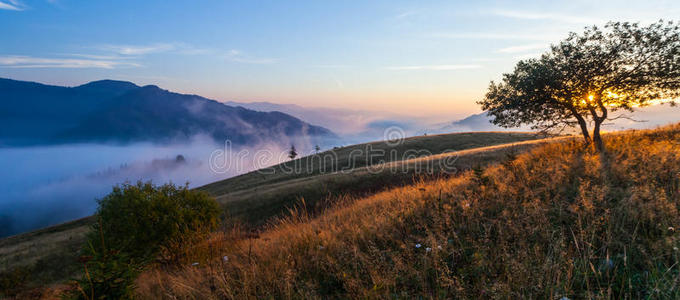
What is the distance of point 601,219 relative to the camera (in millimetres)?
4270

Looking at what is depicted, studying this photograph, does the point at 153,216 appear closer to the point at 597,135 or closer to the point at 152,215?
the point at 152,215

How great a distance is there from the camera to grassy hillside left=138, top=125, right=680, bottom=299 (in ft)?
9.91

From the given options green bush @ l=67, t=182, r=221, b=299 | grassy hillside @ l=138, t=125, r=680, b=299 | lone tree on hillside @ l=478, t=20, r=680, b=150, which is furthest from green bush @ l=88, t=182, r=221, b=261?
lone tree on hillside @ l=478, t=20, r=680, b=150

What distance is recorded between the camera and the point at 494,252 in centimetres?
376

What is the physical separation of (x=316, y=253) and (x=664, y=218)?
539cm

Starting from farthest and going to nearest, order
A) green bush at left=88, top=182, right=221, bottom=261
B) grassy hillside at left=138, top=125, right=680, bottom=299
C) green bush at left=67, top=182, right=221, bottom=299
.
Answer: green bush at left=88, top=182, right=221, bottom=261, green bush at left=67, top=182, right=221, bottom=299, grassy hillside at left=138, top=125, right=680, bottom=299

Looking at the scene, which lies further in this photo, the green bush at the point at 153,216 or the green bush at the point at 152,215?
the green bush at the point at 152,215

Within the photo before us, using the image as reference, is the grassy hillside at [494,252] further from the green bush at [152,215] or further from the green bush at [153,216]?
the green bush at [152,215]

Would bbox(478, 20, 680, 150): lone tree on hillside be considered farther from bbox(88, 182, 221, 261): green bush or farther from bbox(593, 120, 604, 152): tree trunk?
bbox(88, 182, 221, 261): green bush

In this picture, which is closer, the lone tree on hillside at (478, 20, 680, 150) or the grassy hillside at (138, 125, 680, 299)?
the grassy hillside at (138, 125, 680, 299)

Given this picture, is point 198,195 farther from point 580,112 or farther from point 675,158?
point 580,112

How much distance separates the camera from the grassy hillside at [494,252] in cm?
302

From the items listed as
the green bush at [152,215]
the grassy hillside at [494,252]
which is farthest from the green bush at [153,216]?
the grassy hillside at [494,252]

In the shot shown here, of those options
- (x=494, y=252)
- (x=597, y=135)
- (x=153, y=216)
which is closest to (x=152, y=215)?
(x=153, y=216)
